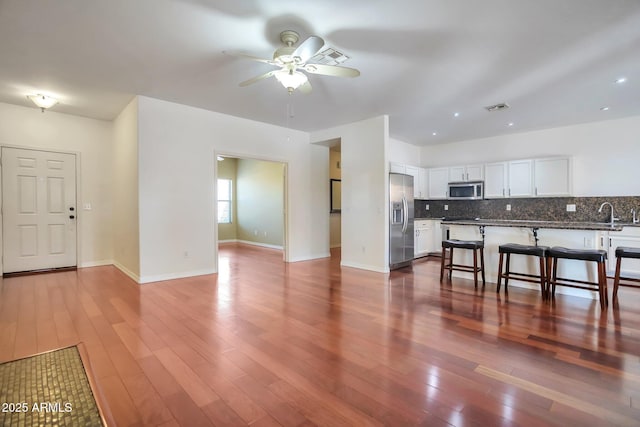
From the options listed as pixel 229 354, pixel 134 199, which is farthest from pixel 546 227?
pixel 134 199

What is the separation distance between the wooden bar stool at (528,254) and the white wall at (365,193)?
177cm

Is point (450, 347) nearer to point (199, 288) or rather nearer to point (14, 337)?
point (199, 288)

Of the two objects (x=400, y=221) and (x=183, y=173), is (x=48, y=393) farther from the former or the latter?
(x=400, y=221)

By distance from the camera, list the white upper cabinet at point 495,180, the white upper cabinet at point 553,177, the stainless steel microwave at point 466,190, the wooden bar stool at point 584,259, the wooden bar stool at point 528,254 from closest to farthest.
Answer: the wooden bar stool at point 584,259
the wooden bar stool at point 528,254
the white upper cabinet at point 553,177
the white upper cabinet at point 495,180
the stainless steel microwave at point 466,190

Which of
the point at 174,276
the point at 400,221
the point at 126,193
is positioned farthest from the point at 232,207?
the point at 400,221

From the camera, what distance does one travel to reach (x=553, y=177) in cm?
575

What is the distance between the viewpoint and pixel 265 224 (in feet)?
28.1

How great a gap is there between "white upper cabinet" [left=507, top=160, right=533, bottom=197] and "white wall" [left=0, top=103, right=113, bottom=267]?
26.1 feet

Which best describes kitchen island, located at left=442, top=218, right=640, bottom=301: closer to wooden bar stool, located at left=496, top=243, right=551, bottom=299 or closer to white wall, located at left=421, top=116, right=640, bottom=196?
wooden bar stool, located at left=496, top=243, right=551, bottom=299

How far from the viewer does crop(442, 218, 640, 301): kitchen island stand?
3.77 meters

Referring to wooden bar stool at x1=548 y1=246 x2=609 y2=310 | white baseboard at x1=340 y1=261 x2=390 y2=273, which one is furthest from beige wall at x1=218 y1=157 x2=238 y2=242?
wooden bar stool at x1=548 y1=246 x2=609 y2=310

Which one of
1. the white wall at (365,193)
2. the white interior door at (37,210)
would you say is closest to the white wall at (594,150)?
the white wall at (365,193)

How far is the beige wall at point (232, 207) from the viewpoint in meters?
9.44

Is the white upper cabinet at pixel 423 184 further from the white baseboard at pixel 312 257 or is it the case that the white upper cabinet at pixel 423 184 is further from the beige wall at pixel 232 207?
the beige wall at pixel 232 207
